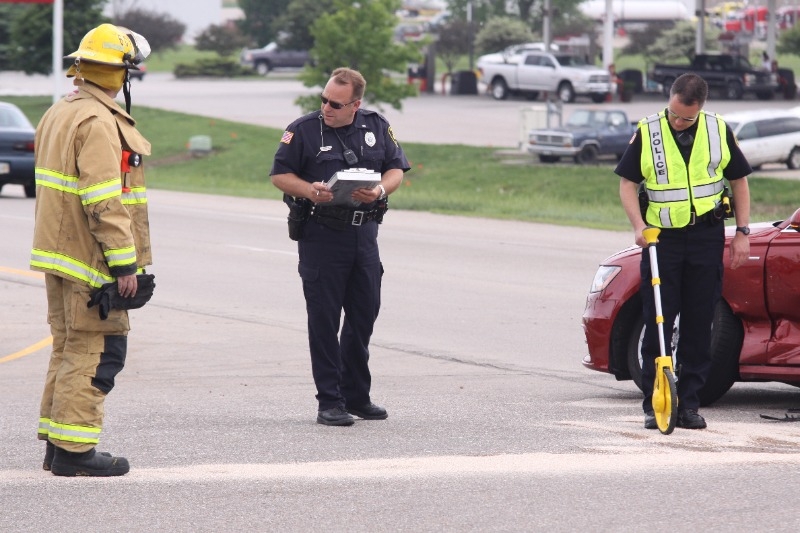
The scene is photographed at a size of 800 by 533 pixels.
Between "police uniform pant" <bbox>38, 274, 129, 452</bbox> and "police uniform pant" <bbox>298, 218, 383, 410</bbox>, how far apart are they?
1.53 m

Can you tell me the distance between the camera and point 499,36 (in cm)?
7488

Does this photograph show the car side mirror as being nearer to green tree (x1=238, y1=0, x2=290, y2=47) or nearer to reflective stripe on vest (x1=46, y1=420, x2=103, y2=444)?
reflective stripe on vest (x1=46, y1=420, x2=103, y2=444)

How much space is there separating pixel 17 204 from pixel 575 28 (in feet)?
229

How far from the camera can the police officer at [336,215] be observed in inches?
296

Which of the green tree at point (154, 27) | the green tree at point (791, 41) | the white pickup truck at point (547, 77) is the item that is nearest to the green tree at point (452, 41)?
the white pickup truck at point (547, 77)

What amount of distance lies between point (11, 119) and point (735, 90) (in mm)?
36271

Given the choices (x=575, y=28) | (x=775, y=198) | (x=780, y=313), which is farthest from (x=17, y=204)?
(x=575, y=28)

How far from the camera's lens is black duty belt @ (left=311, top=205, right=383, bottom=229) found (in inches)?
295

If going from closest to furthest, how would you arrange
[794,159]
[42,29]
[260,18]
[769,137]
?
[769,137] < [794,159] < [42,29] < [260,18]

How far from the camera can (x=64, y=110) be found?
6184 mm

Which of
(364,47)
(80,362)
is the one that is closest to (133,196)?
(80,362)

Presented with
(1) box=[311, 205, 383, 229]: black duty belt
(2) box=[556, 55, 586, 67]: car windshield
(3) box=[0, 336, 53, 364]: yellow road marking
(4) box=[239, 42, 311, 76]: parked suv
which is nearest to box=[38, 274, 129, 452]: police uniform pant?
(1) box=[311, 205, 383, 229]: black duty belt

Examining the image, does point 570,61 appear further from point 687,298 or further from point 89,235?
point 89,235

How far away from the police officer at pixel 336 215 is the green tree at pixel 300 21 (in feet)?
238
